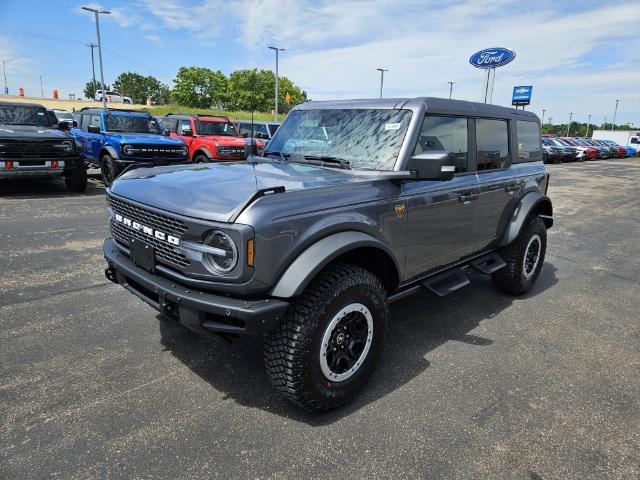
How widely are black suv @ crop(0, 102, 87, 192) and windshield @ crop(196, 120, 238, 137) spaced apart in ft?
13.4

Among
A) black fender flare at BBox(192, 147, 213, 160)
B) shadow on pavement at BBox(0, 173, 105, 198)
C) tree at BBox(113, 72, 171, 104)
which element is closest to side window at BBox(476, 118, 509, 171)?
shadow on pavement at BBox(0, 173, 105, 198)

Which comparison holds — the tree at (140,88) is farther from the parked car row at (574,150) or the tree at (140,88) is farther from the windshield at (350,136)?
the windshield at (350,136)

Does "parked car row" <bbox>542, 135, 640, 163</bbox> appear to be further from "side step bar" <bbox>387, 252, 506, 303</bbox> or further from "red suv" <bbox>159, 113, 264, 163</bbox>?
"side step bar" <bbox>387, 252, 506, 303</bbox>

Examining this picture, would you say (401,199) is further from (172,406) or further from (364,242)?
(172,406)

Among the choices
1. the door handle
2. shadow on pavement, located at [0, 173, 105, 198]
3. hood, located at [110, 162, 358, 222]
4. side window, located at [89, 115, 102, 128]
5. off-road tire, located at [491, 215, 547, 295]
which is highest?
side window, located at [89, 115, 102, 128]

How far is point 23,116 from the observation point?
10.8 meters

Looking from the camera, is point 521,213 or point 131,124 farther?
Answer: point 131,124

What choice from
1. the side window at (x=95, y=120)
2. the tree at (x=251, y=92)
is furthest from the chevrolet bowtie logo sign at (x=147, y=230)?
the tree at (x=251, y=92)

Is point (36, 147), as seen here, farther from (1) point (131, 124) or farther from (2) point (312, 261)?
(2) point (312, 261)

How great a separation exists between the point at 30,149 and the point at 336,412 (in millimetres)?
9720

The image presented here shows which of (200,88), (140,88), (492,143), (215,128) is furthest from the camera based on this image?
(140,88)

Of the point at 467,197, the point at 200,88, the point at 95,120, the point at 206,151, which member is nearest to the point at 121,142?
the point at 95,120

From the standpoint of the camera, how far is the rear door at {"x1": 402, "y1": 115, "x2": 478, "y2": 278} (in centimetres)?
334

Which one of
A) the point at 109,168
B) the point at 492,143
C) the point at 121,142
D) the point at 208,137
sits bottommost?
the point at 109,168
